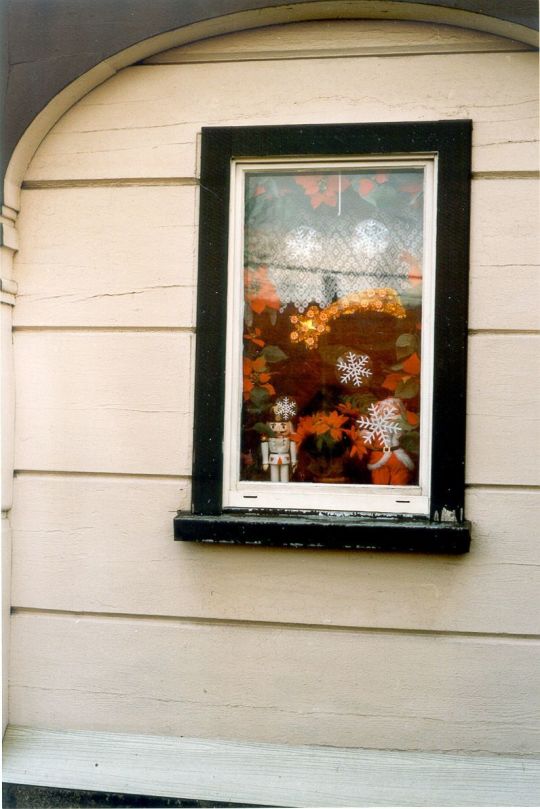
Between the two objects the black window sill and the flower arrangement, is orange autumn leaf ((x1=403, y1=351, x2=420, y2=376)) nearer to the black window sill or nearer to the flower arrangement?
the flower arrangement

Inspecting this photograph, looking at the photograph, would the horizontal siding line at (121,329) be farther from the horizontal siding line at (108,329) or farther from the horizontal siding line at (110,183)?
the horizontal siding line at (110,183)

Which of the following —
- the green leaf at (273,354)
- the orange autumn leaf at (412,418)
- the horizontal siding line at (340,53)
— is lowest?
the orange autumn leaf at (412,418)

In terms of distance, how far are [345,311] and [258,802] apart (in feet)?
6.77

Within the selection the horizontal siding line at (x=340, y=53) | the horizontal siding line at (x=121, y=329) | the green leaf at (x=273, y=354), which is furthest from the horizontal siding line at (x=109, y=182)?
the green leaf at (x=273, y=354)

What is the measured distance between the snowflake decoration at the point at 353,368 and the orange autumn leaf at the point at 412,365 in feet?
0.52

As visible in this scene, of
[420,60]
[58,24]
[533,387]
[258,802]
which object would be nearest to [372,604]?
[258,802]

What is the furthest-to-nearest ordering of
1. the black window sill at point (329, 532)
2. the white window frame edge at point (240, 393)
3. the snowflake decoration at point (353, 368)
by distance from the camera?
the snowflake decoration at point (353, 368)
the white window frame edge at point (240, 393)
the black window sill at point (329, 532)

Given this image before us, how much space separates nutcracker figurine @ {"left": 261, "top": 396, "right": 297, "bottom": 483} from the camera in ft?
10.5

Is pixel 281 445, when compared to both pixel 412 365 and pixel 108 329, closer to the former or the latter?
pixel 412 365

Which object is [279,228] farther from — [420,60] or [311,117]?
[420,60]

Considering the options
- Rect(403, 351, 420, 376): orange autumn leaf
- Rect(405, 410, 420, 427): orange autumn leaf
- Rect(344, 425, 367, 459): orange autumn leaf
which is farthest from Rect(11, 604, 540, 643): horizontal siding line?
Rect(403, 351, 420, 376): orange autumn leaf

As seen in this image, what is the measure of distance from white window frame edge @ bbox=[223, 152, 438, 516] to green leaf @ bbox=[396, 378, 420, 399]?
0.11ft

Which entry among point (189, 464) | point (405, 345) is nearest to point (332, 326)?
point (405, 345)

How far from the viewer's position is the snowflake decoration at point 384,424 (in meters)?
3.13
